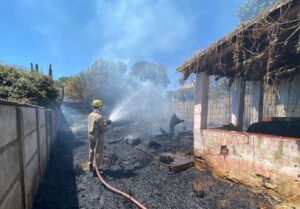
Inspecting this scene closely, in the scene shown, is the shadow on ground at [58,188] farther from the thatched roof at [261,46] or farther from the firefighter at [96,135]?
the thatched roof at [261,46]

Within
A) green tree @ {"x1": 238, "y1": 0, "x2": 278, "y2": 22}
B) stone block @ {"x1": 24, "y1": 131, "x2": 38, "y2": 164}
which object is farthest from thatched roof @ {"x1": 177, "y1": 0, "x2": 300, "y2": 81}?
green tree @ {"x1": 238, "y1": 0, "x2": 278, "y2": 22}

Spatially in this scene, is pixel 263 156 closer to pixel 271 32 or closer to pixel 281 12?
pixel 271 32

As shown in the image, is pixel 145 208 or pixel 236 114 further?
pixel 236 114

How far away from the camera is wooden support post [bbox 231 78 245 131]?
8430 millimetres

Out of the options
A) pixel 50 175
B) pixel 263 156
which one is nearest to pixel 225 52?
pixel 263 156

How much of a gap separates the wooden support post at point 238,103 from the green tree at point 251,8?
29.0 metres

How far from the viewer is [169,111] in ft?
89.4

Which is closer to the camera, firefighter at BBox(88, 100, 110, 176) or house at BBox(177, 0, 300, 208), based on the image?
house at BBox(177, 0, 300, 208)

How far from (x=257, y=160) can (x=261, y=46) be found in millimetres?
2645

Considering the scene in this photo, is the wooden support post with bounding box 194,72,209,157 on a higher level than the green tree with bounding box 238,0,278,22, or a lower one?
lower

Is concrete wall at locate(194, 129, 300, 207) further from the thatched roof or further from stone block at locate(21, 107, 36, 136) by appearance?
stone block at locate(21, 107, 36, 136)

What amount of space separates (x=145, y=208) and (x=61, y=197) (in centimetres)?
198

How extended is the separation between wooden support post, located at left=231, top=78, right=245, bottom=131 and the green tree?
1143 inches

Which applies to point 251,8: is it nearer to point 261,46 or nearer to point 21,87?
point 261,46
